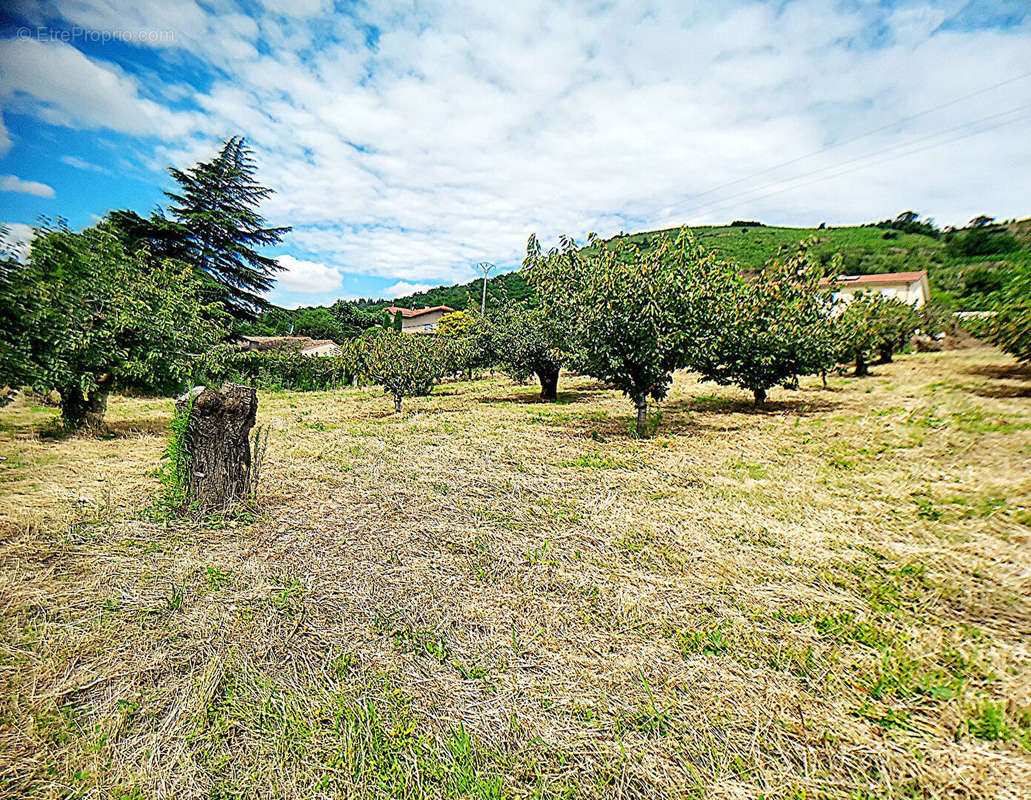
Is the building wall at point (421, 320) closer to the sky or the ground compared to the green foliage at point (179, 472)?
closer to the sky

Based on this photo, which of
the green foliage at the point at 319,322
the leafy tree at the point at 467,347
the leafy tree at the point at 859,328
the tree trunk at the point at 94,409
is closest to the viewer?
the tree trunk at the point at 94,409

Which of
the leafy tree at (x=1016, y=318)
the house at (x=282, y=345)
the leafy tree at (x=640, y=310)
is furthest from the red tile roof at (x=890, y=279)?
the house at (x=282, y=345)

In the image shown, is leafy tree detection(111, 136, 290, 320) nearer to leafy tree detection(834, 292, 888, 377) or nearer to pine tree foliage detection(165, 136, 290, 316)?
pine tree foliage detection(165, 136, 290, 316)

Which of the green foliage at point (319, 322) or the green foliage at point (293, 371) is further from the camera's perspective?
the green foliage at point (319, 322)

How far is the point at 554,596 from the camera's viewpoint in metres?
3.52

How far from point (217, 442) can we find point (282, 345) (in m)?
27.6

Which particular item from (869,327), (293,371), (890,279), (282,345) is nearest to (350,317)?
(282,345)

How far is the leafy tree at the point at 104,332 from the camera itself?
24.1ft

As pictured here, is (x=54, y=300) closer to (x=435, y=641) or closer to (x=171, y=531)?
(x=171, y=531)

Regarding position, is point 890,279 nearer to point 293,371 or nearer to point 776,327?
point 776,327

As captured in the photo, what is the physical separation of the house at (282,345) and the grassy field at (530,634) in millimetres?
18397

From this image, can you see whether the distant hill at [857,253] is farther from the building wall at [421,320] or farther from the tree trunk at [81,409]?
the tree trunk at [81,409]

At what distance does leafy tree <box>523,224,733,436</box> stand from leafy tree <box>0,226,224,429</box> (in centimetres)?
854

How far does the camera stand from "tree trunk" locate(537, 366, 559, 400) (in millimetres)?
14880
